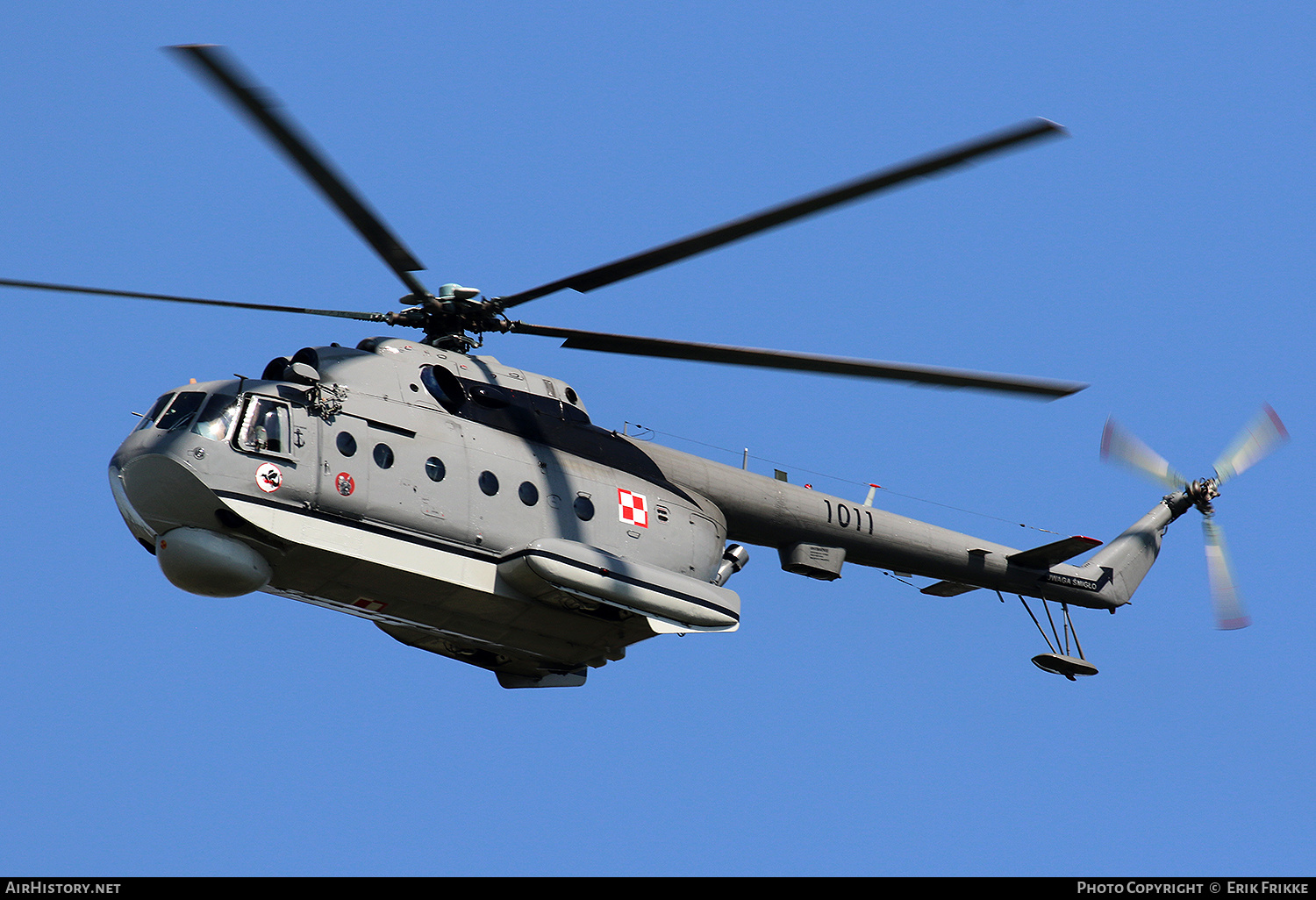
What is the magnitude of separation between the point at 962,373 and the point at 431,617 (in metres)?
7.46

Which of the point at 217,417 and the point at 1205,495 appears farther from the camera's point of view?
the point at 1205,495

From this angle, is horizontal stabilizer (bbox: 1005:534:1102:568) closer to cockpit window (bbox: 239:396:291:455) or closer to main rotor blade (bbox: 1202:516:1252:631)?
main rotor blade (bbox: 1202:516:1252:631)

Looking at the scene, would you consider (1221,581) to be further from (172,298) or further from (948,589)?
(172,298)

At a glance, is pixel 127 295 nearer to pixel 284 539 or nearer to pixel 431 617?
pixel 284 539

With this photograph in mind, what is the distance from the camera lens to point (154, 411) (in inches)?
664

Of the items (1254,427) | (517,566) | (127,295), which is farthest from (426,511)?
(1254,427)

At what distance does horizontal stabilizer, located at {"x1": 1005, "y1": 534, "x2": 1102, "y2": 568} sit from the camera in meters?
23.3

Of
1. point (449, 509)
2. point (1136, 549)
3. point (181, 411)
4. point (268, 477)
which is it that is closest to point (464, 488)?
point (449, 509)

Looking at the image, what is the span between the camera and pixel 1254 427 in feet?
85.5

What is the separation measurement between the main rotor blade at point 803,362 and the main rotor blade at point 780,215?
94 centimetres

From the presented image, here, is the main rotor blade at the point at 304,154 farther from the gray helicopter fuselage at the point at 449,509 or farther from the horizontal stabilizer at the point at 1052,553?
the horizontal stabilizer at the point at 1052,553

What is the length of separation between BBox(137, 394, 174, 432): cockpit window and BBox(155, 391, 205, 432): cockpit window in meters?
0.10

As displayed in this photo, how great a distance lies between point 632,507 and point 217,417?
5.75m

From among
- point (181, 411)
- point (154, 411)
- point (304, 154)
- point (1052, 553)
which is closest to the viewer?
point (304, 154)
